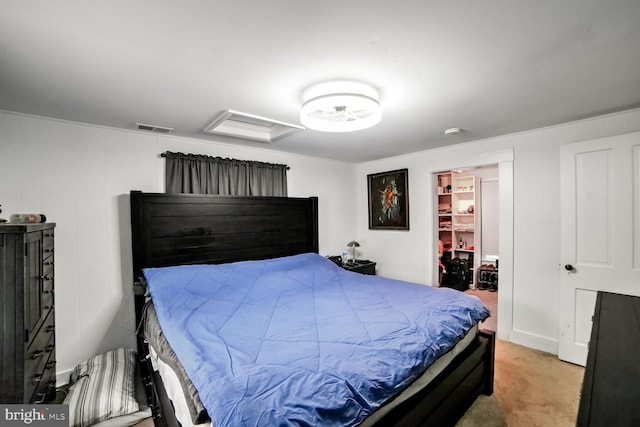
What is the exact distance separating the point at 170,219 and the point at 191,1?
85.8 inches

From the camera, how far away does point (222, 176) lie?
328 cm

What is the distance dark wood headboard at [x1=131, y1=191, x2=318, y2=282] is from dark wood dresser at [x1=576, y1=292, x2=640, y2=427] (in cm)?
290

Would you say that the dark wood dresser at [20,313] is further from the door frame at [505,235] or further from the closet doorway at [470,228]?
the closet doorway at [470,228]

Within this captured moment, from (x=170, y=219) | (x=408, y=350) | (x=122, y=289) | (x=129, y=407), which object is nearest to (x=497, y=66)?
(x=408, y=350)

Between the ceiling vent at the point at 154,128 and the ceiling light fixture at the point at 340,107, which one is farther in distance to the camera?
the ceiling vent at the point at 154,128

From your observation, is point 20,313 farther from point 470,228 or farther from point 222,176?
point 470,228

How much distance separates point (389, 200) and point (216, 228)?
260 cm

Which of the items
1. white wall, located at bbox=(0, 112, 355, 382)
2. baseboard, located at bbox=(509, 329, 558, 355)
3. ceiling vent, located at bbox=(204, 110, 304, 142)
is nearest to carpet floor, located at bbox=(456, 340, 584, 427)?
baseboard, located at bbox=(509, 329, 558, 355)

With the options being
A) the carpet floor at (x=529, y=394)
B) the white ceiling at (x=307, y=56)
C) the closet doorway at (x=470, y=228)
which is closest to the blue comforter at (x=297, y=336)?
the carpet floor at (x=529, y=394)

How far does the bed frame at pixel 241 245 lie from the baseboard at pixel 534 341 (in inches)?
47.5

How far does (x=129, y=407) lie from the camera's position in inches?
Result: 79.6

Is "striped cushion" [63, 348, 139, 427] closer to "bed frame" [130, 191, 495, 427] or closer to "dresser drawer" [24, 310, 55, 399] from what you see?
"bed frame" [130, 191, 495, 427]

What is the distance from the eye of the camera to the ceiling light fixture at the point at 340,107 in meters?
1.84

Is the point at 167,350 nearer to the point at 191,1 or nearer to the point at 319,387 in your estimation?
the point at 319,387
